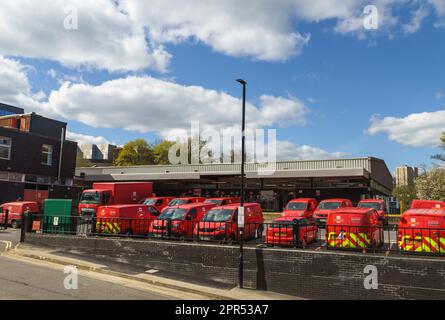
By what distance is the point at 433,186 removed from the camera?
3522 cm

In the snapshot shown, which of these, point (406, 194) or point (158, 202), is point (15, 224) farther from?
point (406, 194)

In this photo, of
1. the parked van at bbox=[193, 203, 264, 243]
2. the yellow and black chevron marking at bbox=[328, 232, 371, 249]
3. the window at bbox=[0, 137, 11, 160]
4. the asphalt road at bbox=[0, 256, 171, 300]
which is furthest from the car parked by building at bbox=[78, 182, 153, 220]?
the yellow and black chevron marking at bbox=[328, 232, 371, 249]

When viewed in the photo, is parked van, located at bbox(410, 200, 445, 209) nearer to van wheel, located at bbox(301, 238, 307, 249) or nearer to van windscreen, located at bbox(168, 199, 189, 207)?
van wheel, located at bbox(301, 238, 307, 249)

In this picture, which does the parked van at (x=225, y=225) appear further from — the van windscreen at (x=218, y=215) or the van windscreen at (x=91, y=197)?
the van windscreen at (x=91, y=197)

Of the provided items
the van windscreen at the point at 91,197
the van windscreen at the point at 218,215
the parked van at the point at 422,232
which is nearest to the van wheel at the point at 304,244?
the parked van at the point at 422,232

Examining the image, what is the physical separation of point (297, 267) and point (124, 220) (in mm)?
9119

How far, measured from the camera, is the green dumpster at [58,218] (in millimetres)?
18344

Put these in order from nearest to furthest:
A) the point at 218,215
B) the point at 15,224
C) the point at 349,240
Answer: the point at 349,240 → the point at 218,215 → the point at 15,224

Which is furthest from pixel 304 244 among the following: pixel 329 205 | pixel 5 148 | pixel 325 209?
pixel 5 148

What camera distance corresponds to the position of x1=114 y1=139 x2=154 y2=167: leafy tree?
245 feet

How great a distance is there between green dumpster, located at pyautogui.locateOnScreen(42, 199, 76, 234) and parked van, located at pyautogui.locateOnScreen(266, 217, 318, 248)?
376 inches

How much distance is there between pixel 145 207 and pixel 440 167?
3024cm

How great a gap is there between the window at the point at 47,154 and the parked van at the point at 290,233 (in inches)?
1306

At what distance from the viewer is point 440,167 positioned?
123 feet
